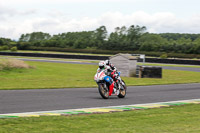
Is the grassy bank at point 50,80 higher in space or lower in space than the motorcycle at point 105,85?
lower

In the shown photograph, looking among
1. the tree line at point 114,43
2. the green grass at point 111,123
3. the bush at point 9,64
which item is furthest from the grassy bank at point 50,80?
the tree line at point 114,43

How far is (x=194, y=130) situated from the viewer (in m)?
7.48

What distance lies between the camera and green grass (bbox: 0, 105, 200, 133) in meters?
7.18

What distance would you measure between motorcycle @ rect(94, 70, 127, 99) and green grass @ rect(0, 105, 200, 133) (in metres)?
3.48

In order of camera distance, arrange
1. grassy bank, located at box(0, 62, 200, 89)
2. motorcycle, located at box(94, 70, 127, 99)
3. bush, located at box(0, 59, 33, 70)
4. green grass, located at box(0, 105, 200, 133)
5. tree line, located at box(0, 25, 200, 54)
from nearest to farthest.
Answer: green grass, located at box(0, 105, 200, 133) → motorcycle, located at box(94, 70, 127, 99) → grassy bank, located at box(0, 62, 200, 89) → bush, located at box(0, 59, 33, 70) → tree line, located at box(0, 25, 200, 54)

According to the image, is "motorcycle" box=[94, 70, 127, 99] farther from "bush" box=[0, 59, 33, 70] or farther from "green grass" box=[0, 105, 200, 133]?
"bush" box=[0, 59, 33, 70]

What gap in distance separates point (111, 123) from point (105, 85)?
5.22m

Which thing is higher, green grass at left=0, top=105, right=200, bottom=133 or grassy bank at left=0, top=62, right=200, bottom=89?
green grass at left=0, top=105, right=200, bottom=133

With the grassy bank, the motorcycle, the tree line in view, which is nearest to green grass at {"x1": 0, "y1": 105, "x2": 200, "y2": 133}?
the motorcycle

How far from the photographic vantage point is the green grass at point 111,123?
23.6 ft

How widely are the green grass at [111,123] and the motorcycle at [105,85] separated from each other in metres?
3.48

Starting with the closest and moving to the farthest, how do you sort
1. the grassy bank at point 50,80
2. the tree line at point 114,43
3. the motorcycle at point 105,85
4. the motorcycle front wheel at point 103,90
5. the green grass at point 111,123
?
the green grass at point 111,123 < the motorcycle at point 105,85 < the motorcycle front wheel at point 103,90 < the grassy bank at point 50,80 < the tree line at point 114,43

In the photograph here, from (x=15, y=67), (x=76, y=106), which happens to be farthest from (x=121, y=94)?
(x=15, y=67)

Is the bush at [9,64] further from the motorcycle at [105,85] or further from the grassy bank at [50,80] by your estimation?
the motorcycle at [105,85]
